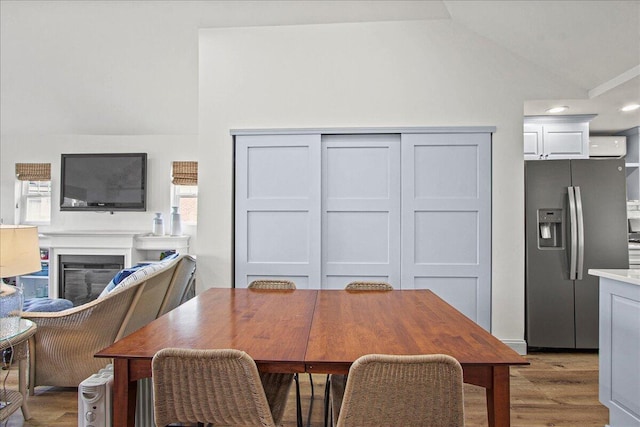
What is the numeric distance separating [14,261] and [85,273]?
2.78 meters

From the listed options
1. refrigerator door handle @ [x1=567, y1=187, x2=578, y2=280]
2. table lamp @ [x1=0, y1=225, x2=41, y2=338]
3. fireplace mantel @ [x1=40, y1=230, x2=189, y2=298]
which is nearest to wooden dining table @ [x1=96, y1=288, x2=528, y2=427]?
table lamp @ [x1=0, y1=225, x2=41, y2=338]

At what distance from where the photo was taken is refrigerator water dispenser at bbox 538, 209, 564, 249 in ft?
11.2

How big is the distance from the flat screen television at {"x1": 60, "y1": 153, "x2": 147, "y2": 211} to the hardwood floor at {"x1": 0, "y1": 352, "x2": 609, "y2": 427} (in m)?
2.39

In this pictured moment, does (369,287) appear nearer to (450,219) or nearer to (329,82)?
(450,219)

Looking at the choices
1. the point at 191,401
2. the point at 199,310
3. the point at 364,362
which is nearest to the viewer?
the point at 364,362

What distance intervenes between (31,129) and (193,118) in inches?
87.8

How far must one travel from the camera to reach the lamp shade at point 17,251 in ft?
7.23

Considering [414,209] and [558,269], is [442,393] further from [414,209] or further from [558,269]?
[558,269]

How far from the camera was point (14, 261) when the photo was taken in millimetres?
2236

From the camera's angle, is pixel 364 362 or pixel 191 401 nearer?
pixel 364 362

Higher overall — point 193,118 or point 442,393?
point 193,118

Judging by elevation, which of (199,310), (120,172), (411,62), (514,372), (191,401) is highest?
(411,62)

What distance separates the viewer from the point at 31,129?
16.6ft

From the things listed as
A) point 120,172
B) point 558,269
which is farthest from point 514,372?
point 120,172
